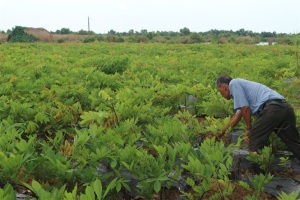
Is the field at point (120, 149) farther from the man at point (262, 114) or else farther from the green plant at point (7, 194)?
the man at point (262, 114)

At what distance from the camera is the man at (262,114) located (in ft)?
15.2

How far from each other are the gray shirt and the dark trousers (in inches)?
5.6

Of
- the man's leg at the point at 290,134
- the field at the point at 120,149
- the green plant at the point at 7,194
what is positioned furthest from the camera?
the man's leg at the point at 290,134

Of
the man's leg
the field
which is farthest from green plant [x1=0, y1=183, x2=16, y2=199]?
the man's leg

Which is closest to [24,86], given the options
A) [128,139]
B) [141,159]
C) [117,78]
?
[117,78]

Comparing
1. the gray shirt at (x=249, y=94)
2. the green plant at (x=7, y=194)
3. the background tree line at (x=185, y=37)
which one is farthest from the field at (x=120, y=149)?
the background tree line at (x=185, y=37)

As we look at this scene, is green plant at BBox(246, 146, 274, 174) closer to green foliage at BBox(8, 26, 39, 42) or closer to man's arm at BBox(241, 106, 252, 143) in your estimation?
man's arm at BBox(241, 106, 252, 143)

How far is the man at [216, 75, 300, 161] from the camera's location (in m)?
→ 4.64

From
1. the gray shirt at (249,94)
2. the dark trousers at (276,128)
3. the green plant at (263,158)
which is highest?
the gray shirt at (249,94)

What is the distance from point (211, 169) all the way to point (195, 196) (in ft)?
1.11

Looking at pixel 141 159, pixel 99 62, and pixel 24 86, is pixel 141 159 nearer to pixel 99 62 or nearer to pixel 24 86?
pixel 24 86

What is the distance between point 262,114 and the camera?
4.82 m

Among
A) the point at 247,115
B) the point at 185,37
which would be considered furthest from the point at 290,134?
the point at 185,37

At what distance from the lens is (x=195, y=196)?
343cm
